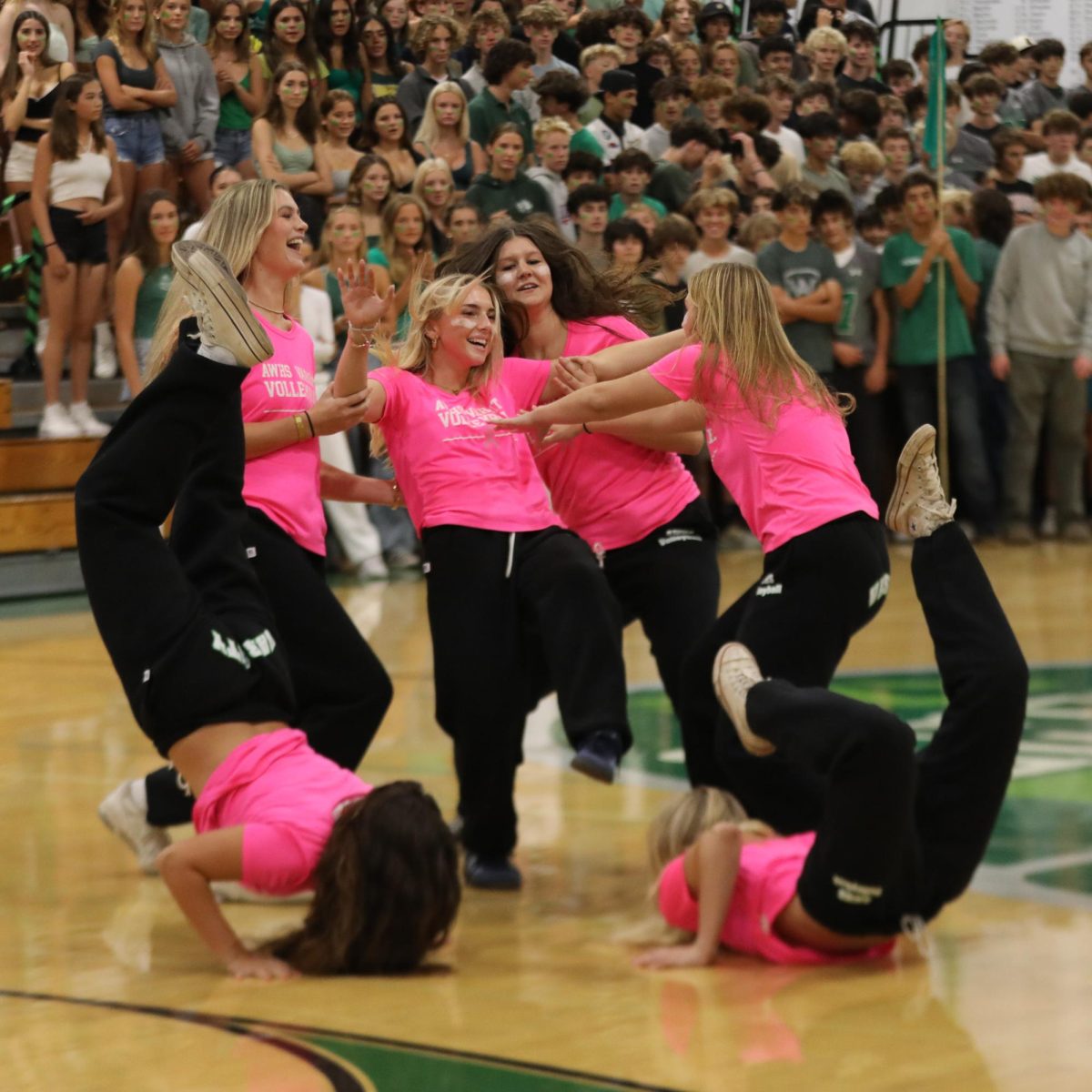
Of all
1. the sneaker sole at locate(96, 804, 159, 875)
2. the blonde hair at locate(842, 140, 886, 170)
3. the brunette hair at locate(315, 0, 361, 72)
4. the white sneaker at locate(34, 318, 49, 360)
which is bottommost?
the sneaker sole at locate(96, 804, 159, 875)

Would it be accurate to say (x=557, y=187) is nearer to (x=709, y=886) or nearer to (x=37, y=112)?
(x=37, y=112)

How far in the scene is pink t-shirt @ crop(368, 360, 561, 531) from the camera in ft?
17.6

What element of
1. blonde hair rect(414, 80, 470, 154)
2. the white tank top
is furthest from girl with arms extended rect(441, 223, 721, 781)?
blonde hair rect(414, 80, 470, 154)

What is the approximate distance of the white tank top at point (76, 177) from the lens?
10.4 meters

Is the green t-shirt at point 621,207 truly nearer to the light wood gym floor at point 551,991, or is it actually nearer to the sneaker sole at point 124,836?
the light wood gym floor at point 551,991

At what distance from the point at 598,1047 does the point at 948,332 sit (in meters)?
8.95

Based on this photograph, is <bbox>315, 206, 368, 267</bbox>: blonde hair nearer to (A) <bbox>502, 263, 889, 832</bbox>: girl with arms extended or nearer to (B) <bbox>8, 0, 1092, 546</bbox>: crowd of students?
(B) <bbox>8, 0, 1092, 546</bbox>: crowd of students

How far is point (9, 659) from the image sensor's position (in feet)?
29.4

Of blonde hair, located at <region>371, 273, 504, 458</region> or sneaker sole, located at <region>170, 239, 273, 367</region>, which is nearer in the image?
sneaker sole, located at <region>170, 239, 273, 367</region>

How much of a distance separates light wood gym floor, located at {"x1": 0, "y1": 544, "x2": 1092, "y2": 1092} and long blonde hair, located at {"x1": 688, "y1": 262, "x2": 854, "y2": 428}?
4.42 ft

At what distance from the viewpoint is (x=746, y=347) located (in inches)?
195

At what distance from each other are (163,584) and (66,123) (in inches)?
253

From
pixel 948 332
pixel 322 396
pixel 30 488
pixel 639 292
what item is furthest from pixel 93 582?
pixel 948 332

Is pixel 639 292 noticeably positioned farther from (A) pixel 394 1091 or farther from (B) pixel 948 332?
(B) pixel 948 332
